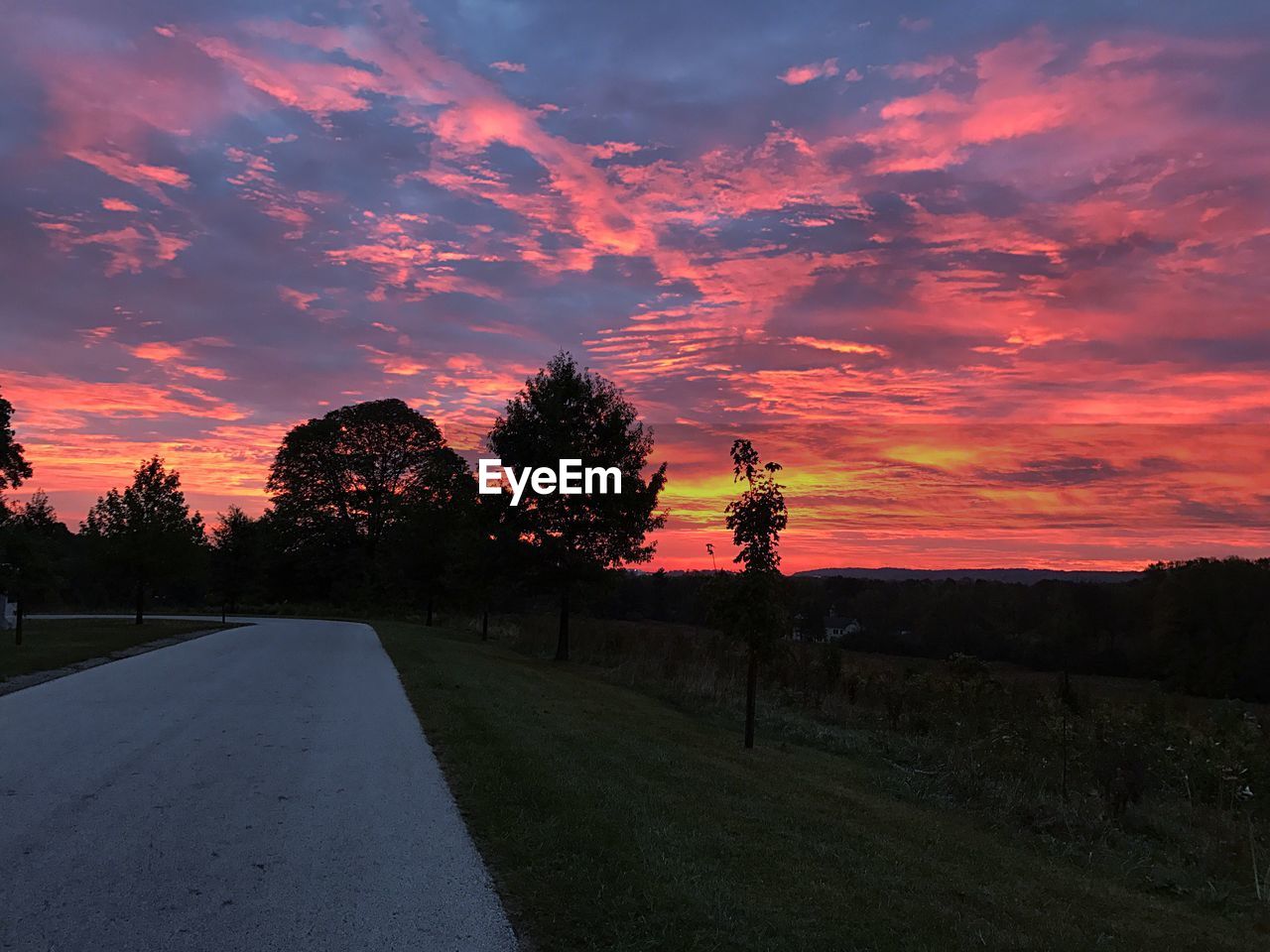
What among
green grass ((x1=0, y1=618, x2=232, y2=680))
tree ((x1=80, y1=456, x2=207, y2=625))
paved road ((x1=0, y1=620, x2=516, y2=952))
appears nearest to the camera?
paved road ((x1=0, y1=620, x2=516, y2=952))

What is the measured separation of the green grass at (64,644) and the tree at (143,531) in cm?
309

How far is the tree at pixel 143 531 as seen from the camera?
105 ft

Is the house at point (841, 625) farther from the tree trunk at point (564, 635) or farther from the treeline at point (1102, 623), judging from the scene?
the tree trunk at point (564, 635)

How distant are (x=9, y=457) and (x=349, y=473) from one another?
22420 millimetres

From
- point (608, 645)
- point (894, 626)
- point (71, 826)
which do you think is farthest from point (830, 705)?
point (894, 626)

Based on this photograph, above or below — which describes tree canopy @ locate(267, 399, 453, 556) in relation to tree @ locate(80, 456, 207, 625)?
above

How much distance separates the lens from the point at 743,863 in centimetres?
622

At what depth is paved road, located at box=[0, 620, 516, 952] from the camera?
4.62 metres

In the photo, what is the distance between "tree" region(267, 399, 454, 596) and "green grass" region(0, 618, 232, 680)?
2588 cm

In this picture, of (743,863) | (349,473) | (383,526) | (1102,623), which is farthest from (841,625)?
(743,863)

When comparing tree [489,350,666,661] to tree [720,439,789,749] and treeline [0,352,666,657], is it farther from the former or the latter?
tree [720,439,789,749]

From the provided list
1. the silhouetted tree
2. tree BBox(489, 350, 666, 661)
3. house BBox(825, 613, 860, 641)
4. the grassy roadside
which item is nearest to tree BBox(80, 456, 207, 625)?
the silhouetted tree

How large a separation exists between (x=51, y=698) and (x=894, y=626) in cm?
5113

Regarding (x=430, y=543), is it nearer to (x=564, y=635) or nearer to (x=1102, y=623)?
(x=564, y=635)
